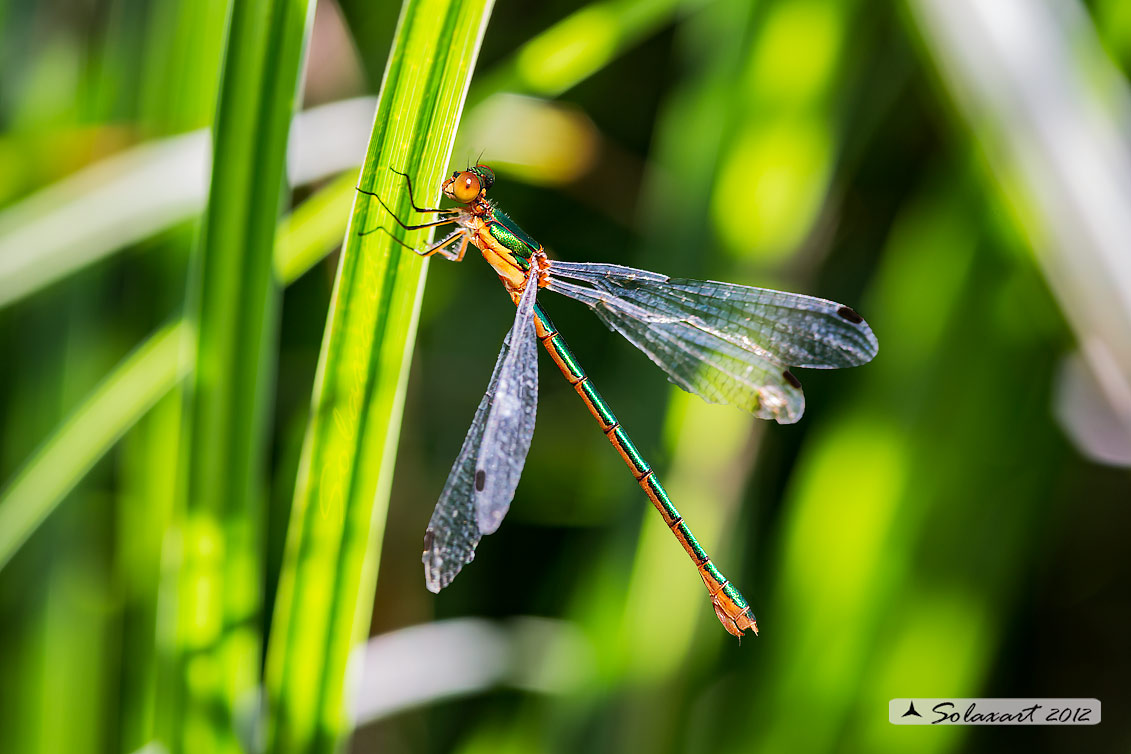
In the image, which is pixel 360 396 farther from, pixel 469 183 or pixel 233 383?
pixel 469 183

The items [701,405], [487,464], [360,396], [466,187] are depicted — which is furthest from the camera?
[701,405]

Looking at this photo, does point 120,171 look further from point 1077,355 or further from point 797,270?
point 1077,355

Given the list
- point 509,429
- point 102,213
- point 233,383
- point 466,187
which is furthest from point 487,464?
point 102,213

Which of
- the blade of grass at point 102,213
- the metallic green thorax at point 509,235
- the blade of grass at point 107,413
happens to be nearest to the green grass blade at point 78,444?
the blade of grass at point 107,413

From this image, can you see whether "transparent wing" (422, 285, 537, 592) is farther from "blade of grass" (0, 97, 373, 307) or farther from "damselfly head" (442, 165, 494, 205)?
"blade of grass" (0, 97, 373, 307)

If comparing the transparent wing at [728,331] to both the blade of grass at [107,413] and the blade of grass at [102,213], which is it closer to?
the blade of grass at [107,413]

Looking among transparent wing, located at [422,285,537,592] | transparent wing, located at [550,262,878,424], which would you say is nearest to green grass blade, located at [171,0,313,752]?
transparent wing, located at [422,285,537,592]
